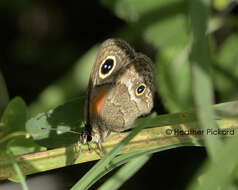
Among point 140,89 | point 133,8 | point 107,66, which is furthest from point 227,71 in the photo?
point 107,66

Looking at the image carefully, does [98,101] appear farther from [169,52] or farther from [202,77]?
[169,52]

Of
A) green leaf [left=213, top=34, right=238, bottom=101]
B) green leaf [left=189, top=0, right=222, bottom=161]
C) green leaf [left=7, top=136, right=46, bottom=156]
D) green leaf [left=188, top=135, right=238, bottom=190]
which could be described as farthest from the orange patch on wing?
green leaf [left=213, top=34, right=238, bottom=101]

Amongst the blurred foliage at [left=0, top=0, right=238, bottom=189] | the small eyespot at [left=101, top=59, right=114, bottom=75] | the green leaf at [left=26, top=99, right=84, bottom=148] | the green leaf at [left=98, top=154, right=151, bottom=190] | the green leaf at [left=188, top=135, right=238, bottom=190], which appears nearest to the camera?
the green leaf at [left=188, top=135, right=238, bottom=190]

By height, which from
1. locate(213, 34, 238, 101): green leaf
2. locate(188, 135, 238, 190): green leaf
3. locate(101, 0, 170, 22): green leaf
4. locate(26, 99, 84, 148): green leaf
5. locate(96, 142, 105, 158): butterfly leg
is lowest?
locate(188, 135, 238, 190): green leaf

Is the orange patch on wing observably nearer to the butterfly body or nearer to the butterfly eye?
the butterfly body

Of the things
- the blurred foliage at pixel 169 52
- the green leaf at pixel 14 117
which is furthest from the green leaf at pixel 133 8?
the green leaf at pixel 14 117

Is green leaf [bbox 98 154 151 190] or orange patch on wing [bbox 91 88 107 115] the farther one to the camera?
orange patch on wing [bbox 91 88 107 115]

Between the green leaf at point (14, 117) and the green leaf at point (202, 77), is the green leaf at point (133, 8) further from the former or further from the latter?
the green leaf at point (202, 77)
